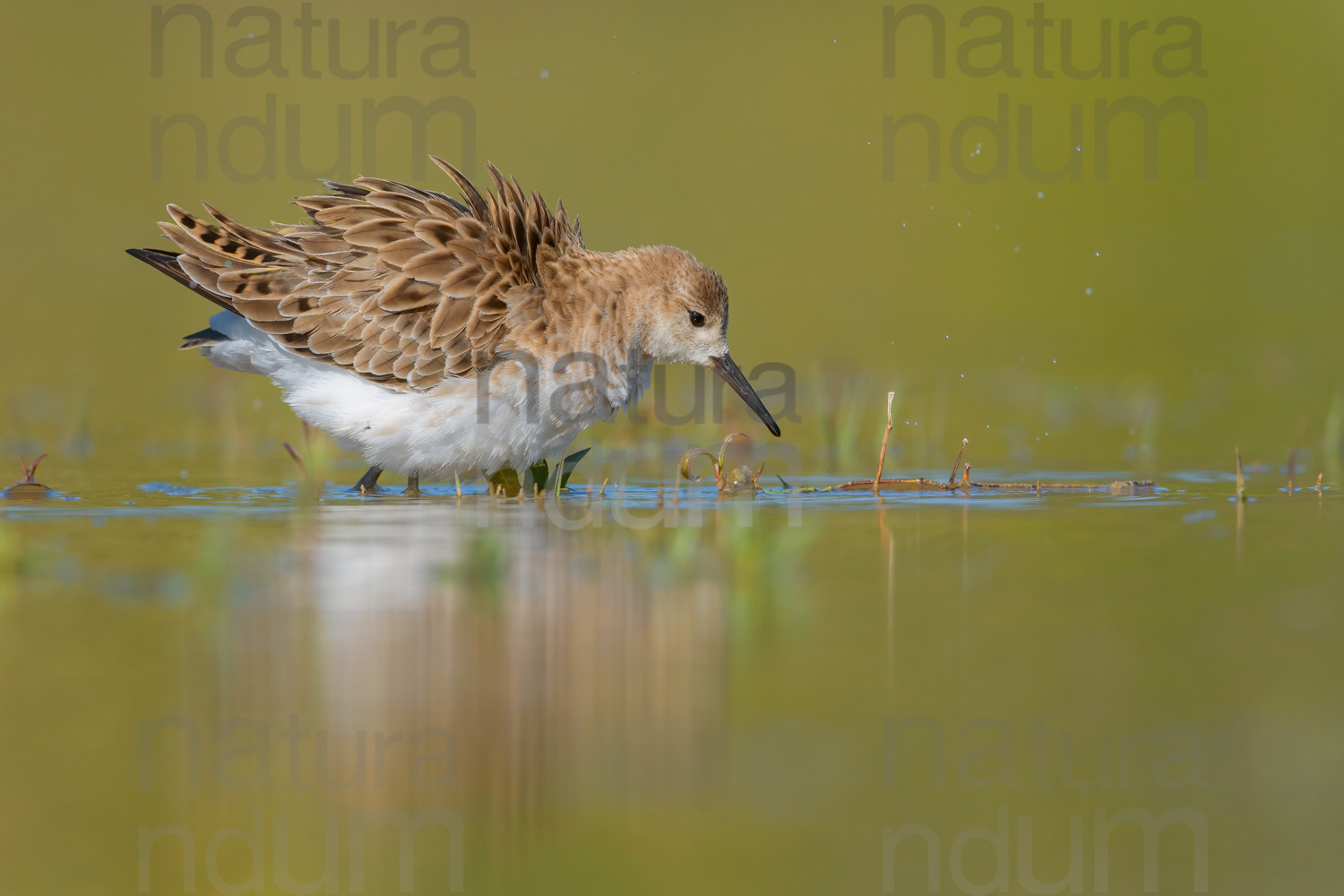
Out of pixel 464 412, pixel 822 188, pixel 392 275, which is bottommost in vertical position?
pixel 464 412

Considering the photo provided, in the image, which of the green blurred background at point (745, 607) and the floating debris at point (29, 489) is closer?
the green blurred background at point (745, 607)

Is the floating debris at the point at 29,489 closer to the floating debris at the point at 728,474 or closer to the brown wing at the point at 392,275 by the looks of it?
the brown wing at the point at 392,275

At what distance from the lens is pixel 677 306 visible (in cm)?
913

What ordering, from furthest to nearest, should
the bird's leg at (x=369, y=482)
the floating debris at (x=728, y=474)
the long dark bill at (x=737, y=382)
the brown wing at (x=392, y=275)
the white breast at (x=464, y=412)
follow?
the long dark bill at (x=737, y=382) → the bird's leg at (x=369, y=482) → the brown wing at (x=392, y=275) → the floating debris at (x=728, y=474) → the white breast at (x=464, y=412)

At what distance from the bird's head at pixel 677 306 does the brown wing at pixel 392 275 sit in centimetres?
52

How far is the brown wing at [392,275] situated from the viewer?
28.1 feet

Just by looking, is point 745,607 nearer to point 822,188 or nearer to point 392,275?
point 392,275

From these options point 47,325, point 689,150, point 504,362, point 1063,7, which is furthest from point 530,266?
point 1063,7

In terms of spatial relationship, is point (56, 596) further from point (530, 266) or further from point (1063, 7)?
point (1063, 7)

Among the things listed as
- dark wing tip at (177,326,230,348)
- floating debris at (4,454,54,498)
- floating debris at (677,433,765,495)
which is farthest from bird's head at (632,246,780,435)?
floating debris at (4,454,54,498)

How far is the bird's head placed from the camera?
29.8 feet

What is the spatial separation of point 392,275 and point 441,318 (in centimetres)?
44

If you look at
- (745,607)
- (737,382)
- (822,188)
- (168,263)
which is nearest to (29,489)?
(168,263)

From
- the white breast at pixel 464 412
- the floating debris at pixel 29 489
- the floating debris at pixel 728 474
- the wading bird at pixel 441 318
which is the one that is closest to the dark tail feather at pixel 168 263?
the wading bird at pixel 441 318
